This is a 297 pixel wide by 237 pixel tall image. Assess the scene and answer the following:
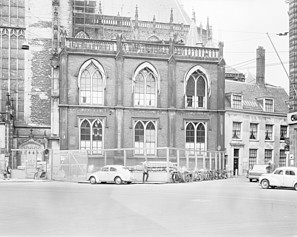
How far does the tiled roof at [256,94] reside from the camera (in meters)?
53.4

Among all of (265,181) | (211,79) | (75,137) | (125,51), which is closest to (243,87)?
(211,79)

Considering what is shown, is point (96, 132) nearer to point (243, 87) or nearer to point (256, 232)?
point (243, 87)

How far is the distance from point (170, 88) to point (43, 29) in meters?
12.9

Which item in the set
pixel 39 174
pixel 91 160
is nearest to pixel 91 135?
pixel 91 160

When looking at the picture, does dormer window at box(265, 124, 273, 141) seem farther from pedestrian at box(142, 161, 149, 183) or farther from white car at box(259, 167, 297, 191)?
white car at box(259, 167, 297, 191)

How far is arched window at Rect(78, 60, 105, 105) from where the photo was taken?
43188 mm

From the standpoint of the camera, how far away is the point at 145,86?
44406 millimetres

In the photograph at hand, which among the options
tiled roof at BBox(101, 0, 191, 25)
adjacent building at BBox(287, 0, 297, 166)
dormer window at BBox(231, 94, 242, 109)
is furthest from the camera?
tiled roof at BBox(101, 0, 191, 25)

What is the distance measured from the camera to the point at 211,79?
4550 cm

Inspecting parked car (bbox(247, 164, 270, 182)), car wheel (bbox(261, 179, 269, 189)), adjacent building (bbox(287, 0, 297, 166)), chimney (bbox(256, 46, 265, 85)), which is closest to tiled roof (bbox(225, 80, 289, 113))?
chimney (bbox(256, 46, 265, 85))

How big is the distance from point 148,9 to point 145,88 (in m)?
22.7

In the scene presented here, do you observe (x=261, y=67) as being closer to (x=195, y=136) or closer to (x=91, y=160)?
(x=195, y=136)

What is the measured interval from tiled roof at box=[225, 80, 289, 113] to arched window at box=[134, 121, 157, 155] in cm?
1021

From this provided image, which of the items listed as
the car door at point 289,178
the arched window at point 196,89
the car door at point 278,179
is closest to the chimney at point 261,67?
the arched window at point 196,89
